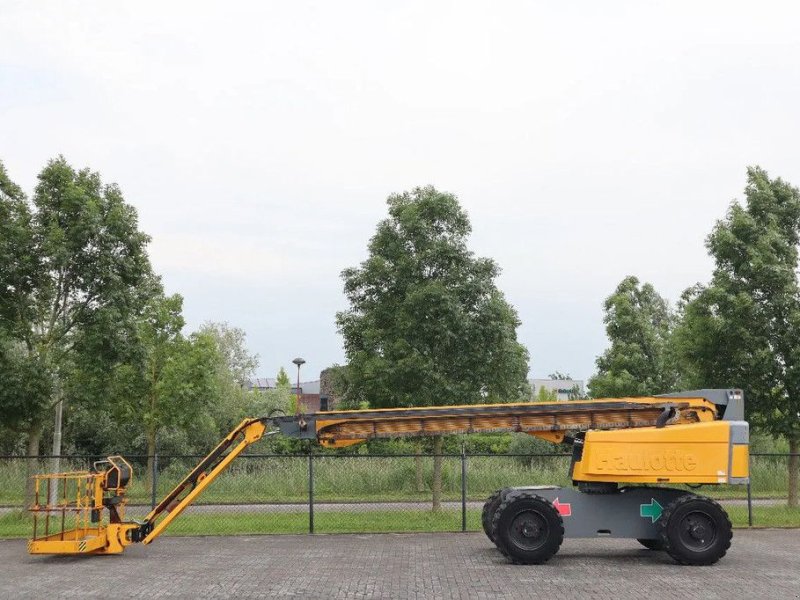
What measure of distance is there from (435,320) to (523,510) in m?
7.63

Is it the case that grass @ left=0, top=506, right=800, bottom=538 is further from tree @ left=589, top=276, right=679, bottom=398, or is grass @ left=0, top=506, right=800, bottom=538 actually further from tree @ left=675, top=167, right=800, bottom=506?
tree @ left=589, top=276, right=679, bottom=398

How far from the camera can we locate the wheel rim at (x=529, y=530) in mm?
15586

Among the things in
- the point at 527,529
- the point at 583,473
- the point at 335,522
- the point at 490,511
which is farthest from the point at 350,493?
the point at 583,473

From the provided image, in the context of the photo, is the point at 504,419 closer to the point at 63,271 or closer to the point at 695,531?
the point at 695,531

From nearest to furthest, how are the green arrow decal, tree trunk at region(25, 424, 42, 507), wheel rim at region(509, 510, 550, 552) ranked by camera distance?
wheel rim at region(509, 510, 550, 552) → the green arrow decal → tree trunk at region(25, 424, 42, 507)

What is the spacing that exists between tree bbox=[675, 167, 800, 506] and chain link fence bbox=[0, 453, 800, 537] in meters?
1.41

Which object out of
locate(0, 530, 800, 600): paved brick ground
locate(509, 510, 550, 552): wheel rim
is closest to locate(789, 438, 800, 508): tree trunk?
locate(0, 530, 800, 600): paved brick ground

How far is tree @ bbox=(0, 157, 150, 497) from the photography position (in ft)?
69.9

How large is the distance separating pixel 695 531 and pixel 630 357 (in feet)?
68.7

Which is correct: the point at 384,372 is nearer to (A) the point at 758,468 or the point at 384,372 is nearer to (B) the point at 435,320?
(B) the point at 435,320

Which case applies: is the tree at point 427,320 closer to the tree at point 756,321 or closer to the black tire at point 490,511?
the tree at point 756,321

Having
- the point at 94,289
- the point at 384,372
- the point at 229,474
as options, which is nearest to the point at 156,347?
the point at 229,474

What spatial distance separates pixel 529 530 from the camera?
1562cm

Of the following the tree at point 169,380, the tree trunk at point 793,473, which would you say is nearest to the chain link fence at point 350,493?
the tree trunk at point 793,473
